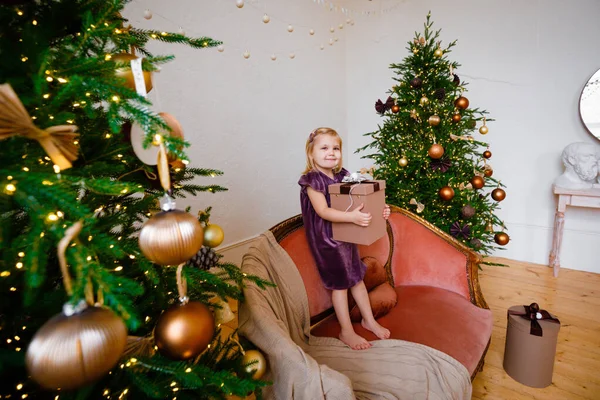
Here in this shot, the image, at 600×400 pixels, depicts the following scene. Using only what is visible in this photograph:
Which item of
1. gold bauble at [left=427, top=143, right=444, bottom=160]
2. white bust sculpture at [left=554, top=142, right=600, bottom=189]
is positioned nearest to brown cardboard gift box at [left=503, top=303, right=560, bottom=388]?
gold bauble at [left=427, top=143, right=444, bottom=160]

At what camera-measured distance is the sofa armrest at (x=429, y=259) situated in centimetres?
172

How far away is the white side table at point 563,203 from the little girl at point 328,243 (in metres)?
2.44

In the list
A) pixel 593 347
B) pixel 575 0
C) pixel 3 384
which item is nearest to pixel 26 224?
pixel 3 384

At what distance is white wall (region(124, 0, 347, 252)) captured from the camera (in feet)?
8.26

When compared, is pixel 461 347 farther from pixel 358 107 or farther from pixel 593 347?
pixel 358 107

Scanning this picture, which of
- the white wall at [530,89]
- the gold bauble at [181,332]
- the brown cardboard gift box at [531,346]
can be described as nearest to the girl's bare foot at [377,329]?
the brown cardboard gift box at [531,346]

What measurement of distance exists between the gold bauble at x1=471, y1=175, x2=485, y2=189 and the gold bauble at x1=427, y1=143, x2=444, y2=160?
33cm

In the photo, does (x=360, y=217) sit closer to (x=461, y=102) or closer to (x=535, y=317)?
(x=535, y=317)

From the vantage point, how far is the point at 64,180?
53 cm

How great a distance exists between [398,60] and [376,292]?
3.26 metres

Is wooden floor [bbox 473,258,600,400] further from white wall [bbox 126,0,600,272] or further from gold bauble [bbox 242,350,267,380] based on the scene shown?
gold bauble [bbox 242,350,267,380]

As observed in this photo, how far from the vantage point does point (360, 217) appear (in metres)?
1.37

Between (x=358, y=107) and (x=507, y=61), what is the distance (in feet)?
5.67

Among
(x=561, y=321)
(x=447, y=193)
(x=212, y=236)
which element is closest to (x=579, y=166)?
(x=561, y=321)
